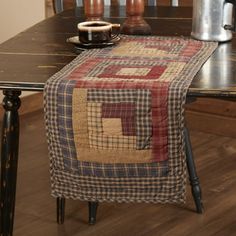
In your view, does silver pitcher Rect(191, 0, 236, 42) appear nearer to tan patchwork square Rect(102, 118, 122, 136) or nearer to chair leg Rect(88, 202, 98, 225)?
tan patchwork square Rect(102, 118, 122, 136)

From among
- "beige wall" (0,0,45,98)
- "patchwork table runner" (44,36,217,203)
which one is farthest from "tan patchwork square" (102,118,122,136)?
"beige wall" (0,0,45,98)

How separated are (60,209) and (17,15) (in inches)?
56.7

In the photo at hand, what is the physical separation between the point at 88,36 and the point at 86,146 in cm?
37

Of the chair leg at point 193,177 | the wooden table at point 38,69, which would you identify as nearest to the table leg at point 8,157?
the wooden table at point 38,69

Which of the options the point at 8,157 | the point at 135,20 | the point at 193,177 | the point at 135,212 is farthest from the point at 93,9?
the point at 135,212

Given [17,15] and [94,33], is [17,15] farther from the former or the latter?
[94,33]

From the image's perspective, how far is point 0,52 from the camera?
201 centimetres

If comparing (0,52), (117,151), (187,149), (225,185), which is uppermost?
(0,52)

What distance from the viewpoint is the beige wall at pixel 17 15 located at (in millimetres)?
3575

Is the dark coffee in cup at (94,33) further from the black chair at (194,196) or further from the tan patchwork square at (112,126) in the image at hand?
the black chair at (194,196)

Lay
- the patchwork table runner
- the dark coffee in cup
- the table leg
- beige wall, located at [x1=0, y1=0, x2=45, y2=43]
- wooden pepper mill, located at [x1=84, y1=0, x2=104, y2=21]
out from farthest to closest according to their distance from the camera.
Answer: beige wall, located at [x1=0, y1=0, x2=45, y2=43], wooden pepper mill, located at [x1=84, y1=0, x2=104, y2=21], the dark coffee in cup, the table leg, the patchwork table runner

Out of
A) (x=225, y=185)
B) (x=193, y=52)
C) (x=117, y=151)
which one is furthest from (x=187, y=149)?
(x=117, y=151)

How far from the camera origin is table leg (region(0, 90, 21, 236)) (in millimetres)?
1854

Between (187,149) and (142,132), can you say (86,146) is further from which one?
(187,149)
